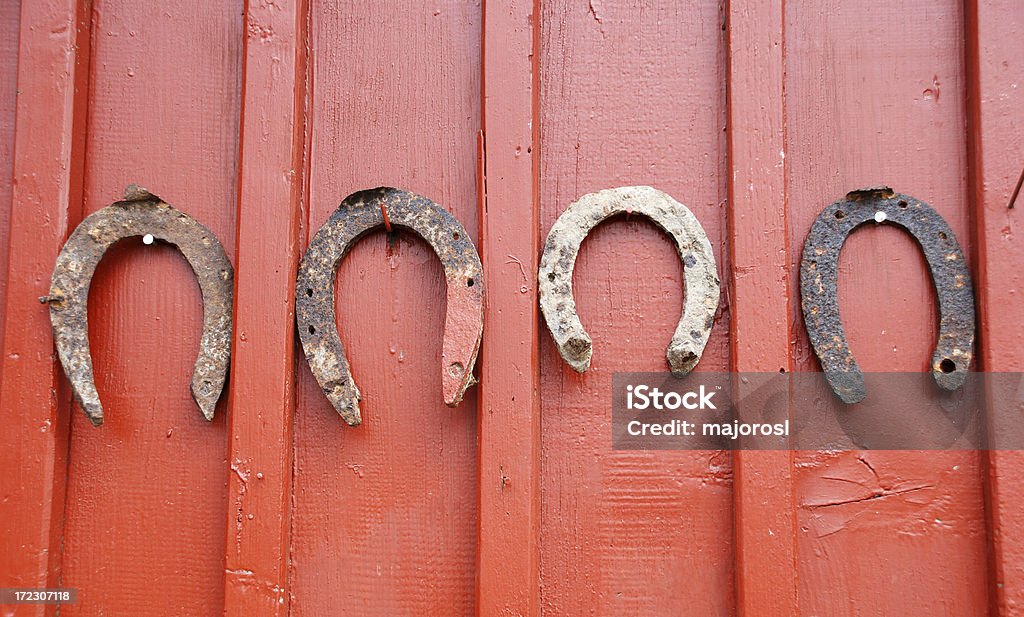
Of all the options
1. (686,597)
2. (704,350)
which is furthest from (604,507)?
(704,350)

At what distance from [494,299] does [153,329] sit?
711 millimetres

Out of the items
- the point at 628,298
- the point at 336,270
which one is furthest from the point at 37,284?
the point at 628,298

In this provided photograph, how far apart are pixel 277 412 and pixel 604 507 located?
2.13ft

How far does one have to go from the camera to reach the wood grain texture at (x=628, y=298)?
1378 mm

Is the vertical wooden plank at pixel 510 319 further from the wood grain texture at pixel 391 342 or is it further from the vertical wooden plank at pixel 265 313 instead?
the vertical wooden plank at pixel 265 313

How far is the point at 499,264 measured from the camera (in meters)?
1.39

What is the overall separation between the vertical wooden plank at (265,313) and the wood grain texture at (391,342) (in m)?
0.05

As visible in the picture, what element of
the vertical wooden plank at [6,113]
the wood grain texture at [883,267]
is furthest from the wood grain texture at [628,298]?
the vertical wooden plank at [6,113]

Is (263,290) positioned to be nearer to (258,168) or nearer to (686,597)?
(258,168)

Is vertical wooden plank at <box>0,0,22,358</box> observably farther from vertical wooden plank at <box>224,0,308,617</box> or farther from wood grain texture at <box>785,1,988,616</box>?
wood grain texture at <box>785,1,988,616</box>

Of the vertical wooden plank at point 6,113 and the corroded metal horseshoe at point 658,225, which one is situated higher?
the vertical wooden plank at point 6,113

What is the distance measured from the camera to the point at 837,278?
142cm

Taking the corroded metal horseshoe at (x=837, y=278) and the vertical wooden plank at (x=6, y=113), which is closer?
the corroded metal horseshoe at (x=837, y=278)

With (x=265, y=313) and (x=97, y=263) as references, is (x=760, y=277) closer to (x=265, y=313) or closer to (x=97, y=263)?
(x=265, y=313)
